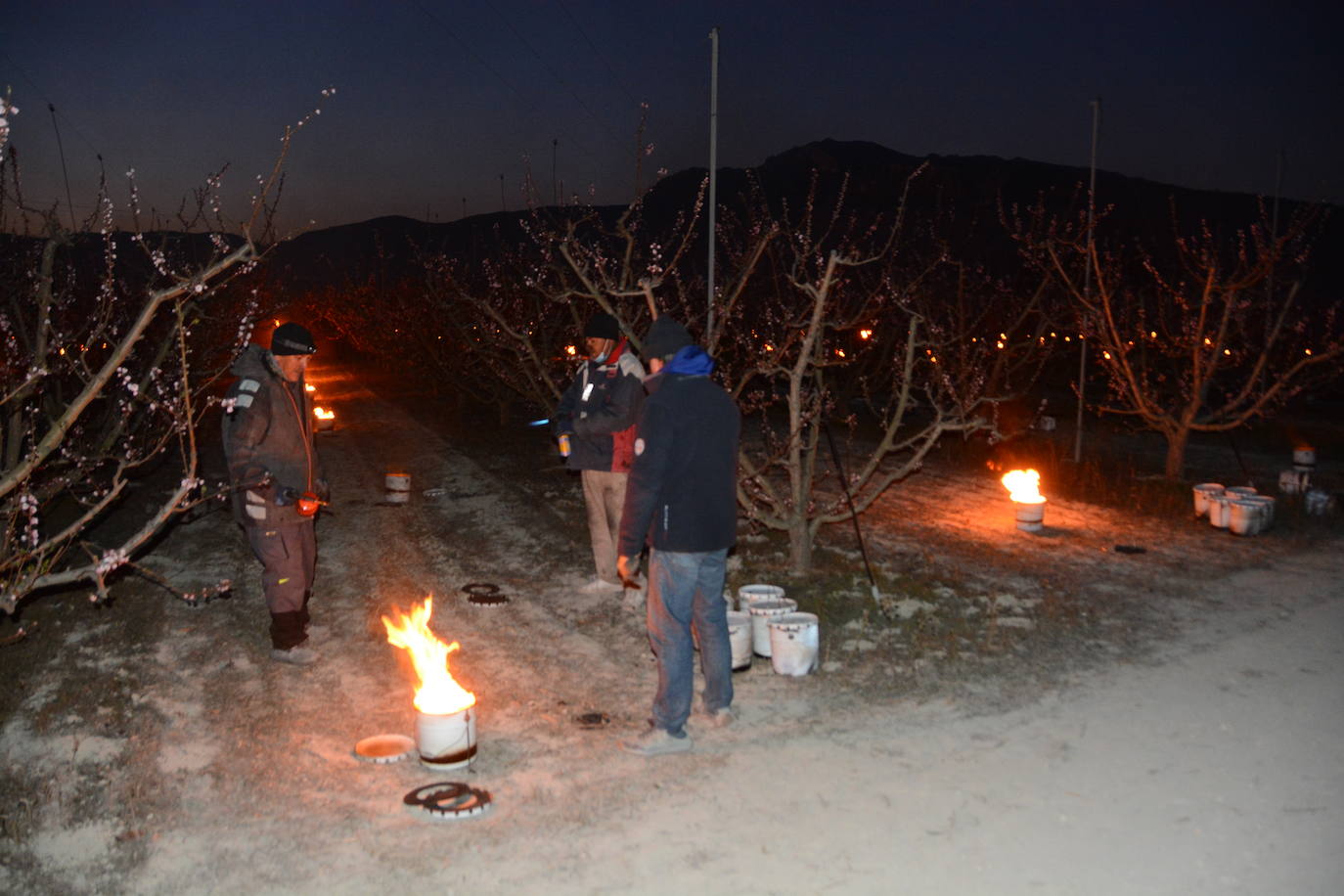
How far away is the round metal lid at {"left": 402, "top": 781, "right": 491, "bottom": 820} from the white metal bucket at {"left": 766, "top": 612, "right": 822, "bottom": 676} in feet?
7.03

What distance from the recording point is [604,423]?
7113 millimetres

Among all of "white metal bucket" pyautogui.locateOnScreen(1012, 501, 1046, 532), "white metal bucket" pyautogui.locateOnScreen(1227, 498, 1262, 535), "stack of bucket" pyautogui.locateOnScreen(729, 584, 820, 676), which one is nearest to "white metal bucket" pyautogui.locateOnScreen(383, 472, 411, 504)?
"stack of bucket" pyautogui.locateOnScreen(729, 584, 820, 676)

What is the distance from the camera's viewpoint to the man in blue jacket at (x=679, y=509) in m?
4.82

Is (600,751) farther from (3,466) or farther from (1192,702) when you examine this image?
(3,466)

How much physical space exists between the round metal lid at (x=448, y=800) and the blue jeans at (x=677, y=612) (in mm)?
979

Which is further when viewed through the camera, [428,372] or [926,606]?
[428,372]

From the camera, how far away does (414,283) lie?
94.0ft

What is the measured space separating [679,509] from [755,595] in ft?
6.95

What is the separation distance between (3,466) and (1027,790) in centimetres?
800

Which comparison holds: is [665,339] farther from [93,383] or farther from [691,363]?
[93,383]

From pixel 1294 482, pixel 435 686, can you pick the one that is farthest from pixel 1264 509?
pixel 435 686

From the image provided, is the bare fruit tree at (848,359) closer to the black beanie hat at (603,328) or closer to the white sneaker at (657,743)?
the black beanie hat at (603,328)

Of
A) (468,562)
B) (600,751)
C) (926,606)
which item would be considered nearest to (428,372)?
(468,562)

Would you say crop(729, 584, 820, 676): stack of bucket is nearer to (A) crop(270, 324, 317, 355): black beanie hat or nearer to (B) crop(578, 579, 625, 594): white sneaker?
(B) crop(578, 579, 625, 594): white sneaker
